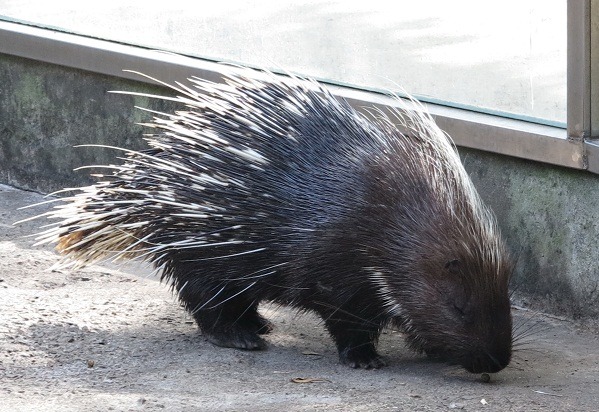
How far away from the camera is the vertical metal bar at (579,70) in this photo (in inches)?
181

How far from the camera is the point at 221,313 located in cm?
448

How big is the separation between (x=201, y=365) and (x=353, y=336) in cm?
57

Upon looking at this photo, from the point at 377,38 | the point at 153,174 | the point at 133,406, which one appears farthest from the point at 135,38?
the point at 133,406

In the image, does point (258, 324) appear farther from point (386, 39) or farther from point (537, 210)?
point (386, 39)

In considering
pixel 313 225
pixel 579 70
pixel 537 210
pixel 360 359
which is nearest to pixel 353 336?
pixel 360 359

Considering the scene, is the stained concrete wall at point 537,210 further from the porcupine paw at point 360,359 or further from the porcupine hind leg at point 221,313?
the porcupine hind leg at point 221,313

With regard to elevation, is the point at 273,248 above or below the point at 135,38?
below

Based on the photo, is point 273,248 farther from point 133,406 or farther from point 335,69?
point 335,69

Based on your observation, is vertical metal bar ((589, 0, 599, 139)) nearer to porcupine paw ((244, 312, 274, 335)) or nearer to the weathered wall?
porcupine paw ((244, 312, 274, 335))

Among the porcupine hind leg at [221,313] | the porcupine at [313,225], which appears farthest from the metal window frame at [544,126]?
the porcupine hind leg at [221,313]

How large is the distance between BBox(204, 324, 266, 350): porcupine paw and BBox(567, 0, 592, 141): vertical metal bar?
4.96 ft

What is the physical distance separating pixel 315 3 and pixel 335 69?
0.36 m

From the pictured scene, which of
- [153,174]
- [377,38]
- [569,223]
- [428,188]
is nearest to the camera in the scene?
[428,188]

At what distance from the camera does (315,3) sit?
5.86 meters
